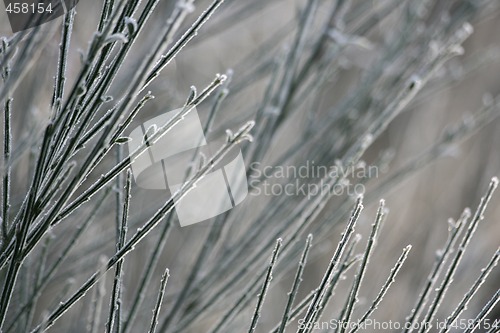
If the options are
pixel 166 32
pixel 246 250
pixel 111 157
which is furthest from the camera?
pixel 111 157

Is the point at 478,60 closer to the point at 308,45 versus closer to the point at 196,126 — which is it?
the point at 308,45

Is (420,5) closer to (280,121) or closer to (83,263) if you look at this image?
(280,121)

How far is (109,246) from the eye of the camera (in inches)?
80.7

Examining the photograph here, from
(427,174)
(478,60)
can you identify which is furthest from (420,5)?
(427,174)

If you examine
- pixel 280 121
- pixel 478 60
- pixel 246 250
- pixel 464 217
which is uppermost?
pixel 478 60

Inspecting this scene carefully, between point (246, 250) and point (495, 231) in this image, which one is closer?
point (246, 250)

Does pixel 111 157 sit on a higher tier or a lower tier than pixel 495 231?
higher

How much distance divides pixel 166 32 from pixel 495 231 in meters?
2.76

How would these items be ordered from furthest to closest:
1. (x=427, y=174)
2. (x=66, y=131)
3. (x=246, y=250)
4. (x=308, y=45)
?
(x=427, y=174), (x=308, y=45), (x=246, y=250), (x=66, y=131)

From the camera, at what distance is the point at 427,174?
12.3ft

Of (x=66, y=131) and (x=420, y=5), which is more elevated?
(x=420, y=5)

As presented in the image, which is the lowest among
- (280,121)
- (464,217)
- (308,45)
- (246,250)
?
(464,217)

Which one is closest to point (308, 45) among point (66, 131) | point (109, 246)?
point (109, 246)

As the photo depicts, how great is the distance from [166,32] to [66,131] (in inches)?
10.7
